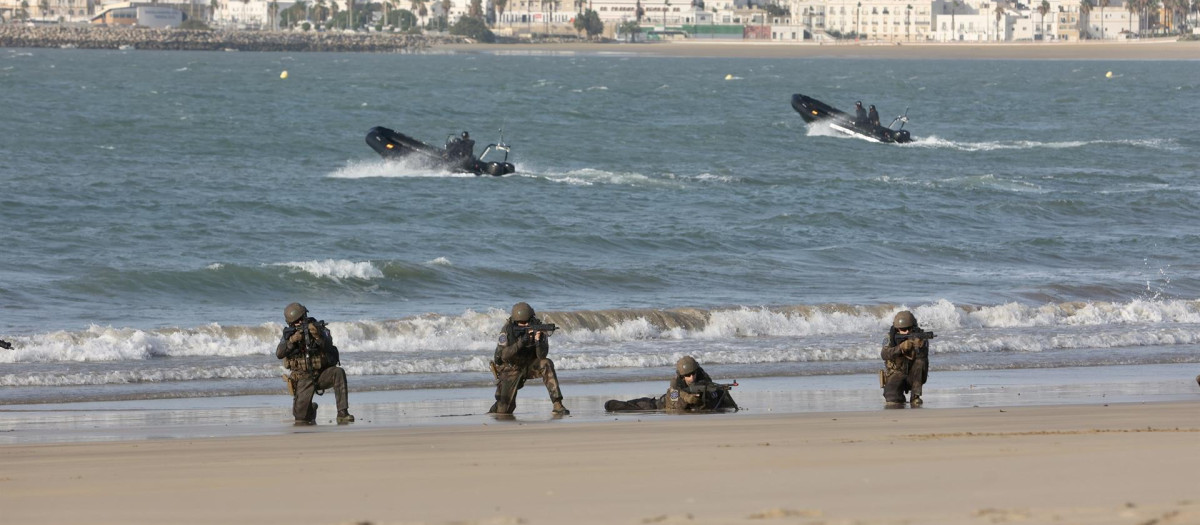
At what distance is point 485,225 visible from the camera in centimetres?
2700

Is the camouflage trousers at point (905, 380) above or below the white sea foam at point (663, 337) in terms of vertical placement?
above

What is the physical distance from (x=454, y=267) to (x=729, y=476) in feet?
46.8

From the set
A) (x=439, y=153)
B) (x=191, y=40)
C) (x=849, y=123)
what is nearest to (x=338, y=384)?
(x=439, y=153)

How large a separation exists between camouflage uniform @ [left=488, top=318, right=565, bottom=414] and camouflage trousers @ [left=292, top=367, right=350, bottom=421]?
43.1 inches

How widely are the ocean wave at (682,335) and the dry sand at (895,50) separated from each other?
148m

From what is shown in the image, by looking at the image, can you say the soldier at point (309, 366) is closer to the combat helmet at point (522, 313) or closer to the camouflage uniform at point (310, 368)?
the camouflage uniform at point (310, 368)

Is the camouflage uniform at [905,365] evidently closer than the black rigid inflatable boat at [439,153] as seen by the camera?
Yes

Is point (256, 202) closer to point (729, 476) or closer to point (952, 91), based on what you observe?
point (729, 476)

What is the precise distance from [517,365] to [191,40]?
159080 millimetres

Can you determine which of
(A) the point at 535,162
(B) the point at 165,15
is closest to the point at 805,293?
(A) the point at 535,162

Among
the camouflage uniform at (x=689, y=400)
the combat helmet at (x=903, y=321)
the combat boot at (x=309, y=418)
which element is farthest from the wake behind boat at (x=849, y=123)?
the combat boot at (x=309, y=418)

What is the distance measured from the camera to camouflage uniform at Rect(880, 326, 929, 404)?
11398 mm

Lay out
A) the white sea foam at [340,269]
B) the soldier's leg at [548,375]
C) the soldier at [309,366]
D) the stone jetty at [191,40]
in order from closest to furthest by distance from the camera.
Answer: the soldier at [309,366] → the soldier's leg at [548,375] → the white sea foam at [340,269] → the stone jetty at [191,40]

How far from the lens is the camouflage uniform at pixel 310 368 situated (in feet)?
34.2
